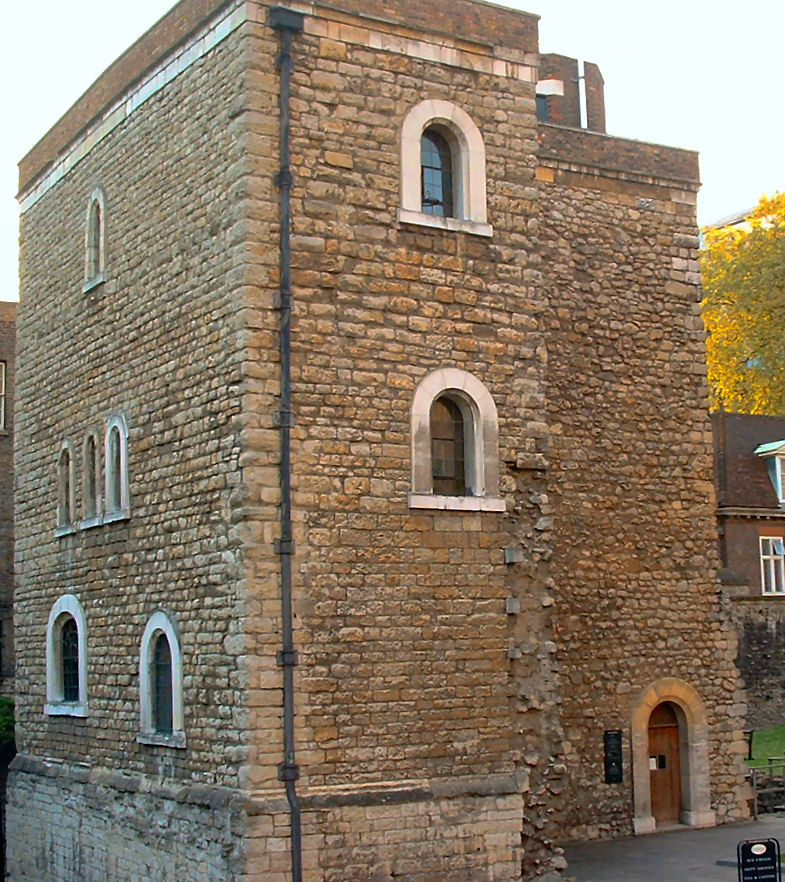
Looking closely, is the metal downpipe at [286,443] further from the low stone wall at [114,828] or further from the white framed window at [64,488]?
the white framed window at [64,488]

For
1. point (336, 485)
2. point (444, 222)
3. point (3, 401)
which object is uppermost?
point (444, 222)

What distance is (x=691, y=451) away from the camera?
804 inches

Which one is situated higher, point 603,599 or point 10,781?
point 603,599

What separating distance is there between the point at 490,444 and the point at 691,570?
5.41 m

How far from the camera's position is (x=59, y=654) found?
19.2 metres

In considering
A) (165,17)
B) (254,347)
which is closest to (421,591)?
(254,347)

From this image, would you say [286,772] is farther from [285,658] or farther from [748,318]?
[748,318]

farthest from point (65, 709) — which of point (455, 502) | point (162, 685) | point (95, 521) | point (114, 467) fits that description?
point (455, 502)

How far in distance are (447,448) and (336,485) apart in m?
1.65

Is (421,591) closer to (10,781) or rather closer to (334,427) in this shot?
(334,427)

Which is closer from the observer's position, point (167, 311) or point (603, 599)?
point (167, 311)

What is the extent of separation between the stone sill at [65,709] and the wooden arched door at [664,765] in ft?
25.4

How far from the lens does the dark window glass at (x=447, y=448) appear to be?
16.0 meters

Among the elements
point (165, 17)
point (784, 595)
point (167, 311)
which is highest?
point (165, 17)
